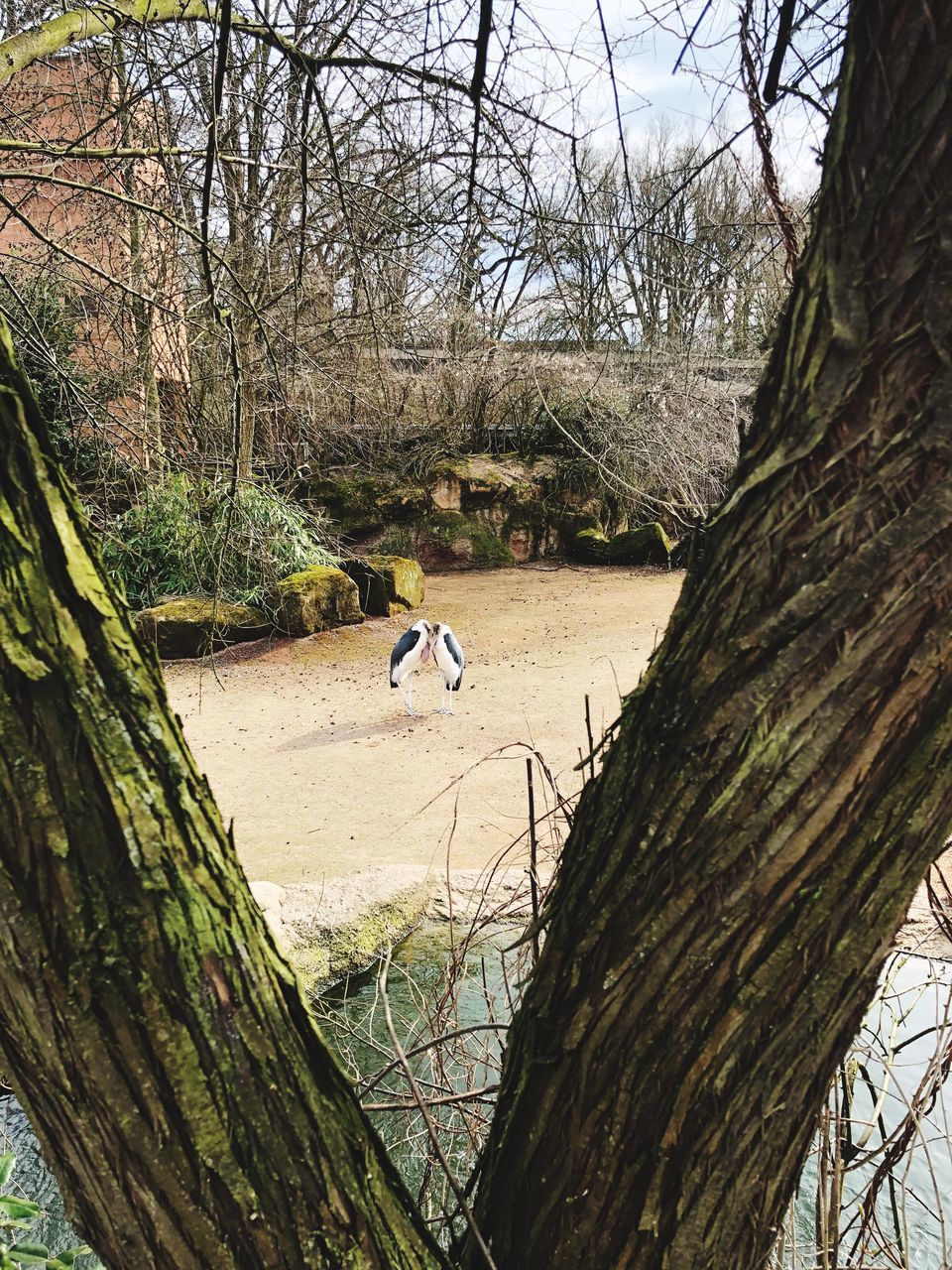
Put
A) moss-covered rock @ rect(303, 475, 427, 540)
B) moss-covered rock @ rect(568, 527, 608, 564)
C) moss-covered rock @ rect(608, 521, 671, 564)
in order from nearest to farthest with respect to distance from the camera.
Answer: moss-covered rock @ rect(303, 475, 427, 540) → moss-covered rock @ rect(608, 521, 671, 564) → moss-covered rock @ rect(568, 527, 608, 564)

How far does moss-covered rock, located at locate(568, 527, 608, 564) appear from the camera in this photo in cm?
1705

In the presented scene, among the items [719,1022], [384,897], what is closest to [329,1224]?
[719,1022]

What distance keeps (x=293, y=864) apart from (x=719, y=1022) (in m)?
5.46

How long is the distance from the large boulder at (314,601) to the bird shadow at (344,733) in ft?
9.95

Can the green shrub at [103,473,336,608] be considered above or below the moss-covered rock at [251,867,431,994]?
above

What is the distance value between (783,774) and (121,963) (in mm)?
725

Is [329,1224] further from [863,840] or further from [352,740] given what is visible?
[352,740]

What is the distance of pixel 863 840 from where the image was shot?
1056 mm

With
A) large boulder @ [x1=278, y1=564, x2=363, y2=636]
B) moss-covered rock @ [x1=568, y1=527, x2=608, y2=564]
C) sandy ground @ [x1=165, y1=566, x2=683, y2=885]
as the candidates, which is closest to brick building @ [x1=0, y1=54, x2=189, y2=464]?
sandy ground @ [x1=165, y1=566, x2=683, y2=885]

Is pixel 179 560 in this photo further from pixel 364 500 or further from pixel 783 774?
pixel 783 774

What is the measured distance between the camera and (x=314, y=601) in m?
12.1

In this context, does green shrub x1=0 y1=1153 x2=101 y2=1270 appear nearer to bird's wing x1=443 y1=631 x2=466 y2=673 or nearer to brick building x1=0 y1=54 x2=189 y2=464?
brick building x1=0 y1=54 x2=189 y2=464

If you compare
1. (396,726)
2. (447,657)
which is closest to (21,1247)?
(396,726)

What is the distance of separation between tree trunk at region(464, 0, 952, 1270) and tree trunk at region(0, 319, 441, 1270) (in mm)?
352
